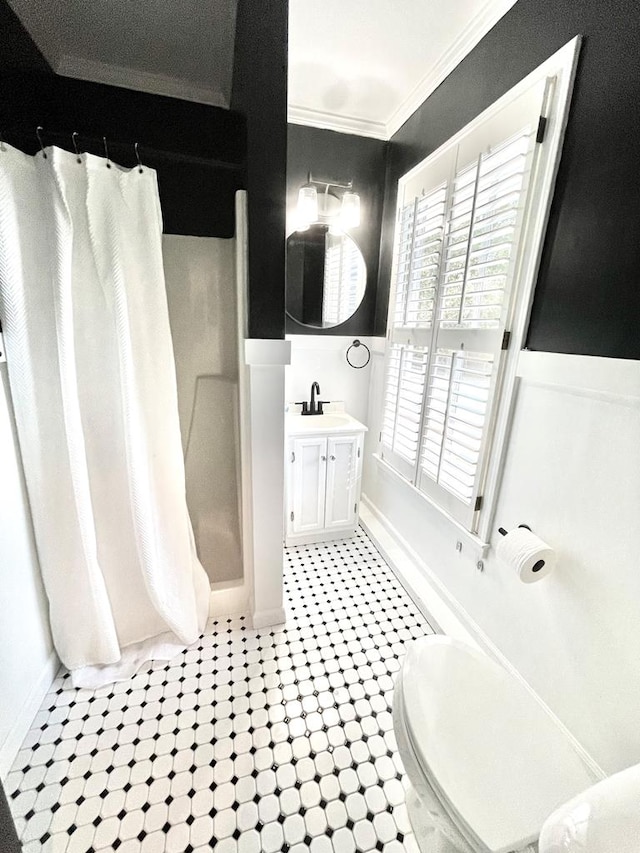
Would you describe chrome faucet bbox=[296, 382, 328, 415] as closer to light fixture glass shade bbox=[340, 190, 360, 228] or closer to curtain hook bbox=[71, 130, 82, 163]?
light fixture glass shade bbox=[340, 190, 360, 228]

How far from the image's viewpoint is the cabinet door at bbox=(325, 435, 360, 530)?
2104 millimetres

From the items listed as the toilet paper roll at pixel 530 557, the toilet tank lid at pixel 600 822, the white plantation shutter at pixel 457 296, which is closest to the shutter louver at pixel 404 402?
the white plantation shutter at pixel 457 296

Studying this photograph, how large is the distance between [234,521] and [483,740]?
121 cm

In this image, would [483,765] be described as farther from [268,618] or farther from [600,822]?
[268,618]

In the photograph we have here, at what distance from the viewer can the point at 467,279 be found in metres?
1.46

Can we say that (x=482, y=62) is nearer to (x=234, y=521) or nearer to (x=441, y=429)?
(x=441, y=429)

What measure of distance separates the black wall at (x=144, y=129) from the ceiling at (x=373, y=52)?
646 mm

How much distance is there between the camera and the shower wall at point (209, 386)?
1351mm

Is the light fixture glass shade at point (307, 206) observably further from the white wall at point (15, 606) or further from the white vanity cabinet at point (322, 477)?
the white wall at point (15, 606)

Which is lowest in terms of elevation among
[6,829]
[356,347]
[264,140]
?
[6,829]

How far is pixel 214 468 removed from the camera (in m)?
1.59

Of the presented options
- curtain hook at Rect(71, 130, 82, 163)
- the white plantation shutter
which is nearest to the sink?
the white plantation shutter

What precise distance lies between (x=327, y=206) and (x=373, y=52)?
670 mm

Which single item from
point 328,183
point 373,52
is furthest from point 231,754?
point 373,52
